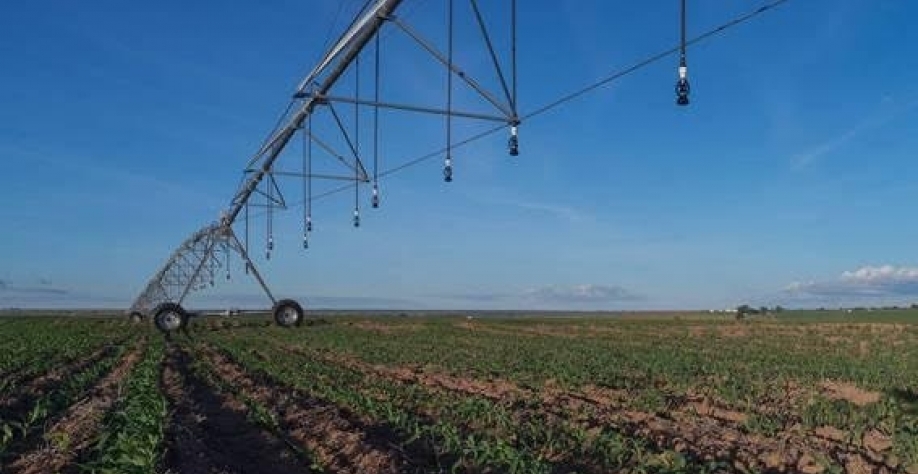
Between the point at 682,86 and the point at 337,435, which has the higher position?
the point at 682,86

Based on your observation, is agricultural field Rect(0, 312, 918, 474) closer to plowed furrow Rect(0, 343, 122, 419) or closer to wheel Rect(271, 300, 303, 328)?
plowed furrow Rect(0, 343, 122, 419)

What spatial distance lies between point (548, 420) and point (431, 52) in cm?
584

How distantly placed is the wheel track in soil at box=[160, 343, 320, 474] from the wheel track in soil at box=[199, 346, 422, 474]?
364 mm

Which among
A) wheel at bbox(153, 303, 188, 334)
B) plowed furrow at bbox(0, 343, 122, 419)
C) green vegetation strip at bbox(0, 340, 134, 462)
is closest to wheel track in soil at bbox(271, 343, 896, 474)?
green vegetation strip at bbox(0, 340, 134, 462)

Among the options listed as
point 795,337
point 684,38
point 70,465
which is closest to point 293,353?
point 70,465

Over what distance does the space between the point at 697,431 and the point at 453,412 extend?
390 cm

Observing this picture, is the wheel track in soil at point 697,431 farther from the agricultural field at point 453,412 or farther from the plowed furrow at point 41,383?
the plowed furrow at point 41,383

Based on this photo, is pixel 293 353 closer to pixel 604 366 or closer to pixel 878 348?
pixel 604 366

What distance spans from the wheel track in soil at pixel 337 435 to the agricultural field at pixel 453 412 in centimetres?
5

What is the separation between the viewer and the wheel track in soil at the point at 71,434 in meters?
11.8

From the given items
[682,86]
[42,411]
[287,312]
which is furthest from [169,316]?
[682,86]

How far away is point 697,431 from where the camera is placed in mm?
14641

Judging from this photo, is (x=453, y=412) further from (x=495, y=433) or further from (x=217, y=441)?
(x=217, y=441)

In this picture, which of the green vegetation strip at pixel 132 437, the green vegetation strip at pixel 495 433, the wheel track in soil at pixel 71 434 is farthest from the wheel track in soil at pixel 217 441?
the green vegetation strip at pixel 495 433
